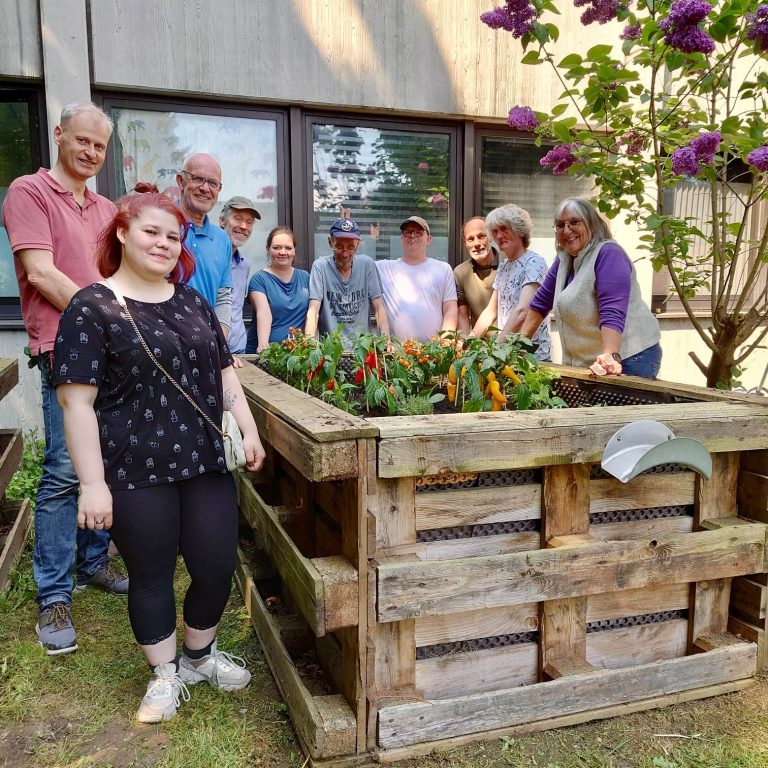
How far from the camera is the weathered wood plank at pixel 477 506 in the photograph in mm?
2164

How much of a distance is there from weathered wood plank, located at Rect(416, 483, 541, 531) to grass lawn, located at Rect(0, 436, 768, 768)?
0.70 m

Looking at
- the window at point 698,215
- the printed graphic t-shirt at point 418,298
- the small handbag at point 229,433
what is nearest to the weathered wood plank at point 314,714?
the small handbag at point 229,433

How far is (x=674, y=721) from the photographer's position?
231 cm

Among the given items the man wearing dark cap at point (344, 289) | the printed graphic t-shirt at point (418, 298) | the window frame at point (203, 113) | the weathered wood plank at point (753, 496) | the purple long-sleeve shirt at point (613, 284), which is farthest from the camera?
the window frame at point (203, 113)

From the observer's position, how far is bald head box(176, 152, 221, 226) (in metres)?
3.60

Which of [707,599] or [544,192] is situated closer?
[707,599]

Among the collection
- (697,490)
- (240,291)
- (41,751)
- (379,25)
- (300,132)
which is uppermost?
(379,25)

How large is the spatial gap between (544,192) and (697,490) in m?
5.37

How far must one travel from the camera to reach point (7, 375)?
11.8ft

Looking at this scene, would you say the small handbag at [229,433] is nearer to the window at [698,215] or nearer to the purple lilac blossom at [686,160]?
the purple lilac blossom at [686,160]

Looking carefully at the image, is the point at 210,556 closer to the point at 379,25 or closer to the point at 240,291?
the point at 240,291

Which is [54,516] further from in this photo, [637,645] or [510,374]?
[637,645]

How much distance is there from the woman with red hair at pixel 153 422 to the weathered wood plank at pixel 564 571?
2.32 ft

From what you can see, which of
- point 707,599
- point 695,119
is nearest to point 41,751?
point 707,599
